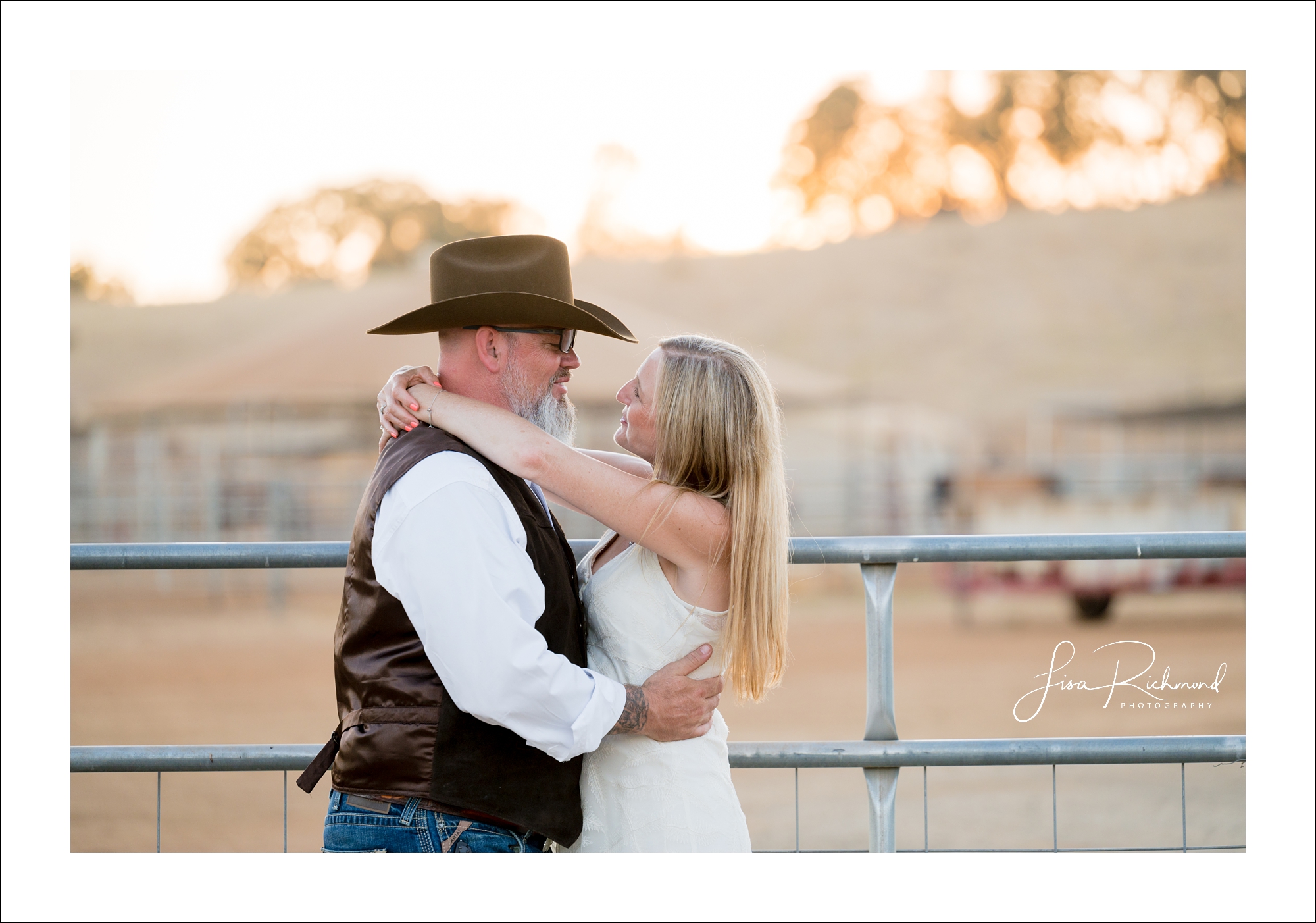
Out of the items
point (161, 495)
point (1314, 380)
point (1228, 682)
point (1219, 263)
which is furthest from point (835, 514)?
point (1219, 263)

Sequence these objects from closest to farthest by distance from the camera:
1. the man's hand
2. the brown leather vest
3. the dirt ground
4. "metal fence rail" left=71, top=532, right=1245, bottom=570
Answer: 1. the brown leather vest
2. the man's hand
3. "metal fence rail" left=71, top=532, right=1245, bottom=570
4. the dirt ground

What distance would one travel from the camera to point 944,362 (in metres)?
36.3

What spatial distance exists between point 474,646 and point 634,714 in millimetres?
408

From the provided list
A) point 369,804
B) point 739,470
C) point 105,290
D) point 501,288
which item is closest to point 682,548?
point 739,470

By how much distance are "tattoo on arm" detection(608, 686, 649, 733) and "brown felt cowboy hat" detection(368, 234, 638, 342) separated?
0.76 m

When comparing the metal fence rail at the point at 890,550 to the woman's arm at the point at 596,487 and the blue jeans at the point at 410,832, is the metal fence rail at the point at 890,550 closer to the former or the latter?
the woman's arm at the point at 596,487

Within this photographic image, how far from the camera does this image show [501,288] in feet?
7.57

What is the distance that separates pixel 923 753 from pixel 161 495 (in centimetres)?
2078

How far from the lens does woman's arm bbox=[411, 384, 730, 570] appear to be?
2152 millimetres

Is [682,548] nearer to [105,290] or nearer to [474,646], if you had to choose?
[474,646]

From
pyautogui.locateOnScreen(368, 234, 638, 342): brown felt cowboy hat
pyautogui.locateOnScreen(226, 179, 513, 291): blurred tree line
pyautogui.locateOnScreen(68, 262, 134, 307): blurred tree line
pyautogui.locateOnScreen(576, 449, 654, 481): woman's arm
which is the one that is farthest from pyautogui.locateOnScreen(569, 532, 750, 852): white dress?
pyautogui.locateOnScreen(226, 179, 513, 291): blurred tree line

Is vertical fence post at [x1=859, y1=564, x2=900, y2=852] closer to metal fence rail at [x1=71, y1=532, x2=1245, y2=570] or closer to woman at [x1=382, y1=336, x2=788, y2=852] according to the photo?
metal fence rail at [x1=71, y1=532, x2=1245, y2=570]

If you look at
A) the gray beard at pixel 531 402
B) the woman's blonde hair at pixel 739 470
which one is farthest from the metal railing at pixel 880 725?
the gray beard at pixel 531 402

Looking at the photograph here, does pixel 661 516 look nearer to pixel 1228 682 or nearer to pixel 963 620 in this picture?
pixel 1228 682
